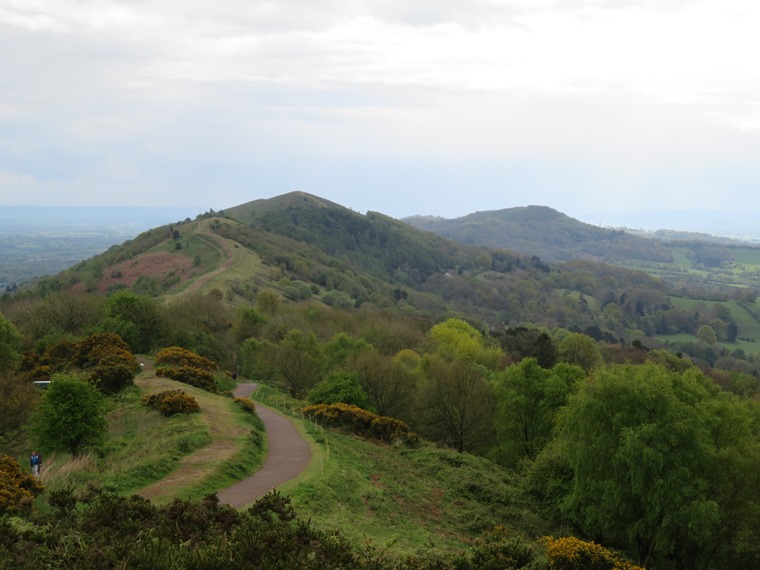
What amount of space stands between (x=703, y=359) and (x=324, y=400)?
12813 cm

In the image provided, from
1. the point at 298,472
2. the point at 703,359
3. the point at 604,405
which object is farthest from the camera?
the point at 703,359

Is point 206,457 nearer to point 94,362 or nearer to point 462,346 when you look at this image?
point 94,362

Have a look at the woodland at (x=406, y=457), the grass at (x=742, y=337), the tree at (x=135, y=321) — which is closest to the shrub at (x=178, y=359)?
the woodland at (x=406, y=457)

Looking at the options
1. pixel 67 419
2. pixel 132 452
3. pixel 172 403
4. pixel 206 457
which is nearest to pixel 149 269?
pixel 172 403

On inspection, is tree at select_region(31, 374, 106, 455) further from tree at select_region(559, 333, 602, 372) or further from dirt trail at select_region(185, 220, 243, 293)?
dirt trail at select_region(185, 220, 243, 293)

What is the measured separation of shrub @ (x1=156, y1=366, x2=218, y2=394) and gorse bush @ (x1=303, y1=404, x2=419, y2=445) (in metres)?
7.43

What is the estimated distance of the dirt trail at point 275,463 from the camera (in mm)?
18734

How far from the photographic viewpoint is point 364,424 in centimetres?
3331

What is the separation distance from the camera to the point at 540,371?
3606 cm

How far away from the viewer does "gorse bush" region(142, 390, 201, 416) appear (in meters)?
27.0

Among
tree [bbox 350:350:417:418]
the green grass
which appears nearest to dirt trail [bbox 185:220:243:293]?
tree [bbox 350:350:417:418]

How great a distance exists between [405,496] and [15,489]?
12.6 m

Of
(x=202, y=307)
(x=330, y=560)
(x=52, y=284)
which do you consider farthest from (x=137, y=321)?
(x=52, y=284)

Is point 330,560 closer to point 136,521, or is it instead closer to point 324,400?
point 136,521
